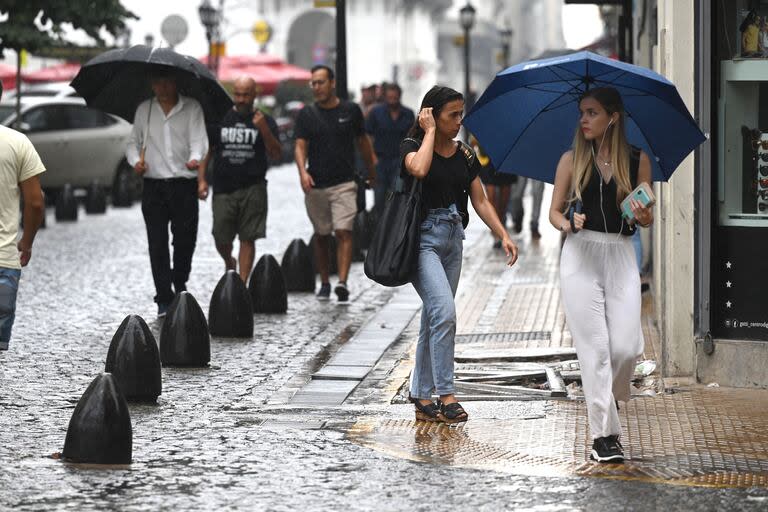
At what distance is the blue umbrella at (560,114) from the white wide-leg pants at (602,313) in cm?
67

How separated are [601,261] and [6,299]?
3.28 meters

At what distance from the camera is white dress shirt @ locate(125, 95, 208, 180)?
13375 millimetres

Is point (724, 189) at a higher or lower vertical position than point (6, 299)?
higher

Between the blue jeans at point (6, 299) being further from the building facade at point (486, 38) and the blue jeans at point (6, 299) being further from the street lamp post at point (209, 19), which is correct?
the building facade at point (486, 38)

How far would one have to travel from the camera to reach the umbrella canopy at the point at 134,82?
13359 mm

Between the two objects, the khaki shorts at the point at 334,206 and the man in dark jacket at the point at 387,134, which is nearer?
the khaki shorts at the point at 334,206

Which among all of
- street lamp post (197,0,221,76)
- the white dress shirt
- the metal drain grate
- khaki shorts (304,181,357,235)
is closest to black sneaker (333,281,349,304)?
khaki shorts (304,181,357,235)

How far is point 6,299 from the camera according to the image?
9250mm

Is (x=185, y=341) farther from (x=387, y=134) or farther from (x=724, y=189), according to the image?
(x=387, y=134)

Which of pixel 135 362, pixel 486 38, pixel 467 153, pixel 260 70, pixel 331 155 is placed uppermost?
pixel 486 38

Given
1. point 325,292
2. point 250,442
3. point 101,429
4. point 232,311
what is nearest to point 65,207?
point 325,292

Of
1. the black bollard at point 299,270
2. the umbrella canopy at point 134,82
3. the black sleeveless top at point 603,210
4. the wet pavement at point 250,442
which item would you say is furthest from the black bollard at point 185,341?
the black bollard at point 299,270

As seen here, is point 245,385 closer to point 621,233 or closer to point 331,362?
point 331,362

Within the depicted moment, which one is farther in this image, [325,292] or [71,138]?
[71,138]
